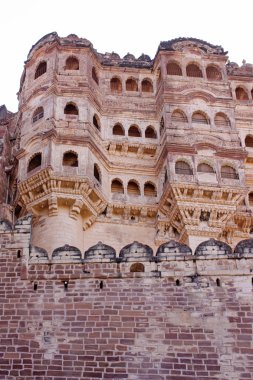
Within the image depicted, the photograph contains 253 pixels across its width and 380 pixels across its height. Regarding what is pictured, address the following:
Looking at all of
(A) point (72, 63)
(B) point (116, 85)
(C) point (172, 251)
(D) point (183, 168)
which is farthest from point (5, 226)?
(B) point (116, 85)

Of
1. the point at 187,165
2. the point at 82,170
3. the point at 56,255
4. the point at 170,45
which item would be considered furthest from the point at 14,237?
the point at 170,45

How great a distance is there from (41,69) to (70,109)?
8.35ft

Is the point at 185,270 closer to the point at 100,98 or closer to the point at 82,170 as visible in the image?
the point at 82,170

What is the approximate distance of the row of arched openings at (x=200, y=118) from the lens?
22188mm

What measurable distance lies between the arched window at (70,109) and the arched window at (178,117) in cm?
341

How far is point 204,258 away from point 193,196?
8.91 metres

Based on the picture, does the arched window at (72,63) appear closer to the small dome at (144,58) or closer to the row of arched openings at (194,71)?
the small dome at (144,58)

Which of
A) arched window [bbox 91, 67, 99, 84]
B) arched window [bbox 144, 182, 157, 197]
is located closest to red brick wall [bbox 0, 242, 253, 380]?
arched window [bbox 144, 182, 157, 197]

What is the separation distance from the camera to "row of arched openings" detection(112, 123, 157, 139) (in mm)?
22691

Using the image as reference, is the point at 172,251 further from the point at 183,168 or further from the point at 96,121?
the point at 96,121

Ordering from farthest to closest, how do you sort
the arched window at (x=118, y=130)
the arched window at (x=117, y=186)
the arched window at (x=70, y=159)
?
the arched window at (x=118, y=130) → the arched window at (x=117, y=186) → the arched window at (x=70, y=159)

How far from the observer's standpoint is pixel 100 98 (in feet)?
75.7

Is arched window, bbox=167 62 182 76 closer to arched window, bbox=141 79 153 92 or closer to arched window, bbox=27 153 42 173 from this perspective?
arched window, bbox=141 79 153 92

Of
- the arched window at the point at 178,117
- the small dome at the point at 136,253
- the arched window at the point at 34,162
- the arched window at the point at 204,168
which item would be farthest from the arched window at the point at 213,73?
the small dome at the point at 136,253
